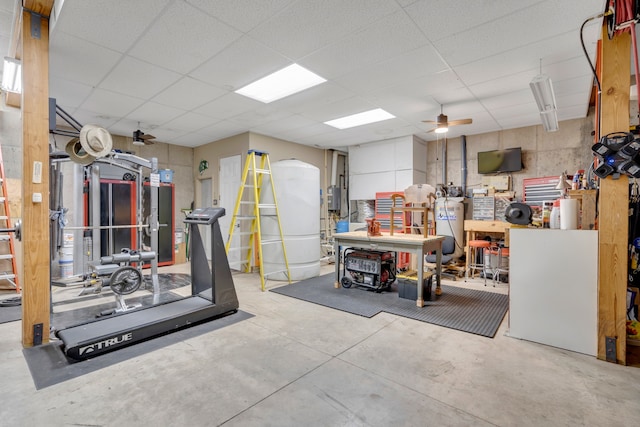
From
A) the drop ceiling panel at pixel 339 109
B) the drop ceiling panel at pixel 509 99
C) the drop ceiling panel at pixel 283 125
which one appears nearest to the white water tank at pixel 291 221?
the drop ceiling panel at pixel 283 125

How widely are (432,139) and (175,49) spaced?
5.61 meters

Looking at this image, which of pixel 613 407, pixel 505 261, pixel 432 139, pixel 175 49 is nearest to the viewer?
pixel 613 407

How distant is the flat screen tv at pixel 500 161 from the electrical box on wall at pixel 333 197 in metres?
3.28

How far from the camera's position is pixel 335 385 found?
2135mm

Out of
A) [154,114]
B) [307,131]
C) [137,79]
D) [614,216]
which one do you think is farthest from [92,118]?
[614,216]

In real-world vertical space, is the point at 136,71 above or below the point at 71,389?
above

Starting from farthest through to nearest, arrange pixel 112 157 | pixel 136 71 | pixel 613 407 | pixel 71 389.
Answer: pixel 112 157
pixel 136 71
pixel 71 389
pixel 613 407

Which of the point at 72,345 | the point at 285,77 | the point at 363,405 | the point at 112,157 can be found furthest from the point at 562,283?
the point at 112,157

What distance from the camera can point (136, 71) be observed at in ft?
11.5

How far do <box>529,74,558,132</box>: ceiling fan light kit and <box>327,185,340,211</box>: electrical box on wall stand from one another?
178 inches

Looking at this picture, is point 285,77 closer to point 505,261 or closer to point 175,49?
point 175,49

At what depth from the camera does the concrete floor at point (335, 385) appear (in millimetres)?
1806

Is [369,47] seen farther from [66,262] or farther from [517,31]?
[66,262]

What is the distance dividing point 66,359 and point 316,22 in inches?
138
